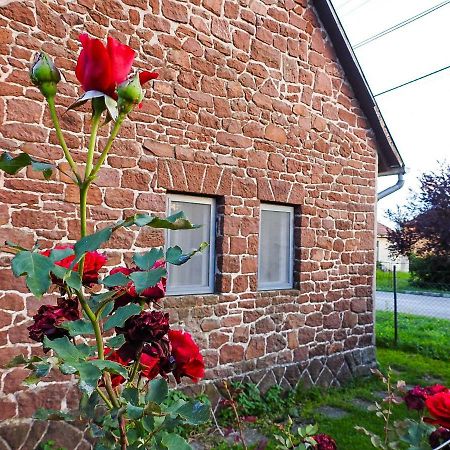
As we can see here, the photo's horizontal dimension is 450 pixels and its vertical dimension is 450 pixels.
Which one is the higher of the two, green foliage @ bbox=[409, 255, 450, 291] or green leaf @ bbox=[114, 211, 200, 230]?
green leaf @ bbox=[114, 211, 200, 230]

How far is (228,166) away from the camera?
514 cm

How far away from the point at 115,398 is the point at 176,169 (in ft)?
12.2

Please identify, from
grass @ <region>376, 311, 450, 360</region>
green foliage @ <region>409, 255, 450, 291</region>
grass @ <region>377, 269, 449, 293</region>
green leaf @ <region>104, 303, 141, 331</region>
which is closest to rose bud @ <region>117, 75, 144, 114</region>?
green leaf @ <region>104, 303, 141, 331</region>

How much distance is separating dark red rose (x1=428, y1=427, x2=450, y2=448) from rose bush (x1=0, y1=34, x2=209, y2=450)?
65 cm

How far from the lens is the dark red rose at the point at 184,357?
118 cm

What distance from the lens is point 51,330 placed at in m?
1.07

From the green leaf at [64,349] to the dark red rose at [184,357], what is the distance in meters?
0.30

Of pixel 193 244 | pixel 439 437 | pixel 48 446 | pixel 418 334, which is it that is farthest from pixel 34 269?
pixel 418 334

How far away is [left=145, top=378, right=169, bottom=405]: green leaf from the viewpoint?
1124 millimetres

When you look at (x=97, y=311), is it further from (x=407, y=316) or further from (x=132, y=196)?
(x=407, y=316)

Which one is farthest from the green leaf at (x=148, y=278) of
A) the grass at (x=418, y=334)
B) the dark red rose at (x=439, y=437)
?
the grass at (x=418, y=334)

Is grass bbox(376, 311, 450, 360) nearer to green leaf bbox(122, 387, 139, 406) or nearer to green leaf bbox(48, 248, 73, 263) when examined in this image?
green leaf bbox(122, 387, 139, 406)

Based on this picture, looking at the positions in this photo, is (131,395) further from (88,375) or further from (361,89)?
(361,89)

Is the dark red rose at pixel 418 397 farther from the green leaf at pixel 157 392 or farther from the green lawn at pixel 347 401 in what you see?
the green lawn at pixel 347 401
